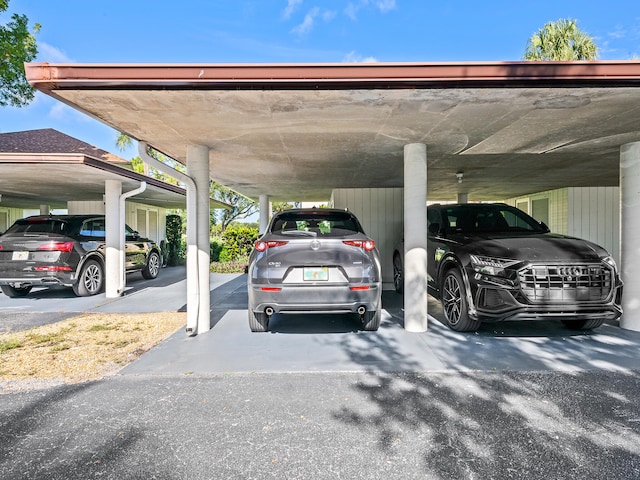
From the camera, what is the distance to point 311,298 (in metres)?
3.71

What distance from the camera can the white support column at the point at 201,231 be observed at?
173 inches

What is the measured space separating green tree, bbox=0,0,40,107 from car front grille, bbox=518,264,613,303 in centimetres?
1284

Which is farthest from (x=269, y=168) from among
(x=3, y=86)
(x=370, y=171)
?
(x=3, y=86)

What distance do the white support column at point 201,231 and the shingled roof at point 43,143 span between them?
7685 millimetres

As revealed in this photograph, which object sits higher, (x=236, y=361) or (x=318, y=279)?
(x=318, y=279)

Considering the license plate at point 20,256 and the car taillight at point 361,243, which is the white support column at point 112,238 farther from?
the car taillight at point 361,243

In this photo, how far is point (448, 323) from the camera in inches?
178

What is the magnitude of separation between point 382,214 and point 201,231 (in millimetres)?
5340

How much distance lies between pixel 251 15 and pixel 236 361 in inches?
435

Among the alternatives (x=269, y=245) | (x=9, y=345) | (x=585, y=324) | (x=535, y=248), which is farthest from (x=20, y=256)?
(x=585, y=324)

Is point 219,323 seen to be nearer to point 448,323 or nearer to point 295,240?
point 295,240

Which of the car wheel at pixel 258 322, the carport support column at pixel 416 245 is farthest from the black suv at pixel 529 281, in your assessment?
the car wheel at pixel 258 322

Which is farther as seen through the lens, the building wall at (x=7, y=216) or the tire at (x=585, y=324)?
the building wall at (x=7, y=216)

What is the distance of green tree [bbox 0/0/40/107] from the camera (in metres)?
10.1
